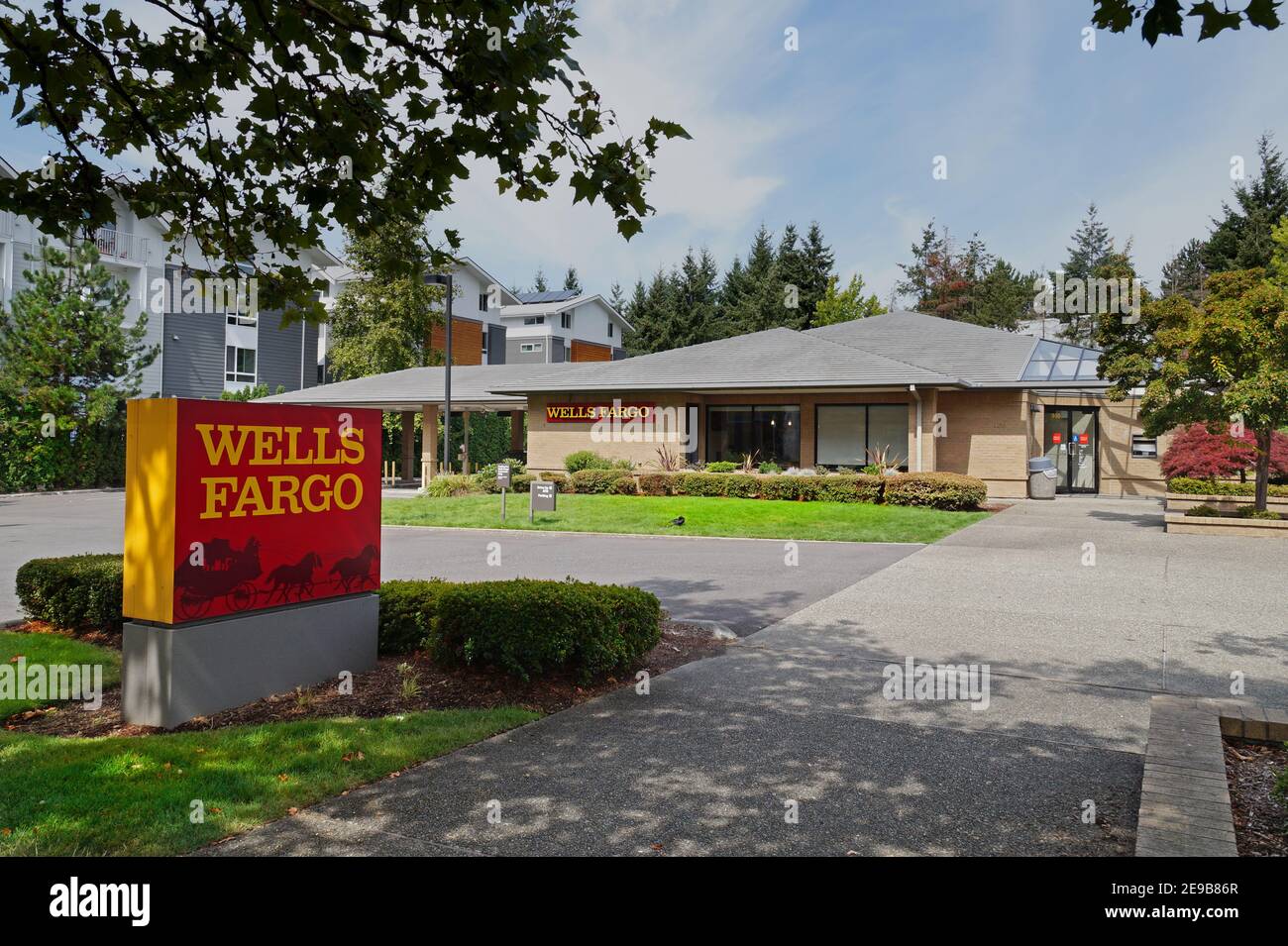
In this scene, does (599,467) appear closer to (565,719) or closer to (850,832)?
(565,719)

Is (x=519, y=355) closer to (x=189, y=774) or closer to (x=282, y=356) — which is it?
(x=282, y=356)

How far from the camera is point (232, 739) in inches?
203

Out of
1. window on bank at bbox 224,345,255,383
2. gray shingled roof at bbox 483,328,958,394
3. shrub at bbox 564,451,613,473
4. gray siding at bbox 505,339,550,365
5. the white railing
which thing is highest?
the white railing

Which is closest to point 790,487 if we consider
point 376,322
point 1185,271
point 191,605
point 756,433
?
point 756,433

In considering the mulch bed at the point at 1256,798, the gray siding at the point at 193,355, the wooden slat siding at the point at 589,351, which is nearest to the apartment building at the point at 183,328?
the gray siding at the point at 193,355

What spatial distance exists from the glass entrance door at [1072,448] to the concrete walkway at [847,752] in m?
20.8

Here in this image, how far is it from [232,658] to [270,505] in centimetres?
105

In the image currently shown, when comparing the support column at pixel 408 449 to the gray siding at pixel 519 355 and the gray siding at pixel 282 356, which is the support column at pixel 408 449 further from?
the gray siding at pixel 519 355

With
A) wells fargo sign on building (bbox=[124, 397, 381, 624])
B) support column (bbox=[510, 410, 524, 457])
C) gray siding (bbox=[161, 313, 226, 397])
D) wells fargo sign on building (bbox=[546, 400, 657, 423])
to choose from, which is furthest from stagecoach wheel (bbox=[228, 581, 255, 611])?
gray siding (bbox=[161, 313, 226, 397])

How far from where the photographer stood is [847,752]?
5168 mm

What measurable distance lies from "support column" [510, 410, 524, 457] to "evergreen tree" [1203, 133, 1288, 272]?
3435 cm

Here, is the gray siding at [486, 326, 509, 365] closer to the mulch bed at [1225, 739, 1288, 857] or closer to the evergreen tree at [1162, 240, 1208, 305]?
the evergreen tree at [1162, 240, 1208, 305]

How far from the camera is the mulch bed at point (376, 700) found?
19.1ft

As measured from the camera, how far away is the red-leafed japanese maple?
22375 millimetres
